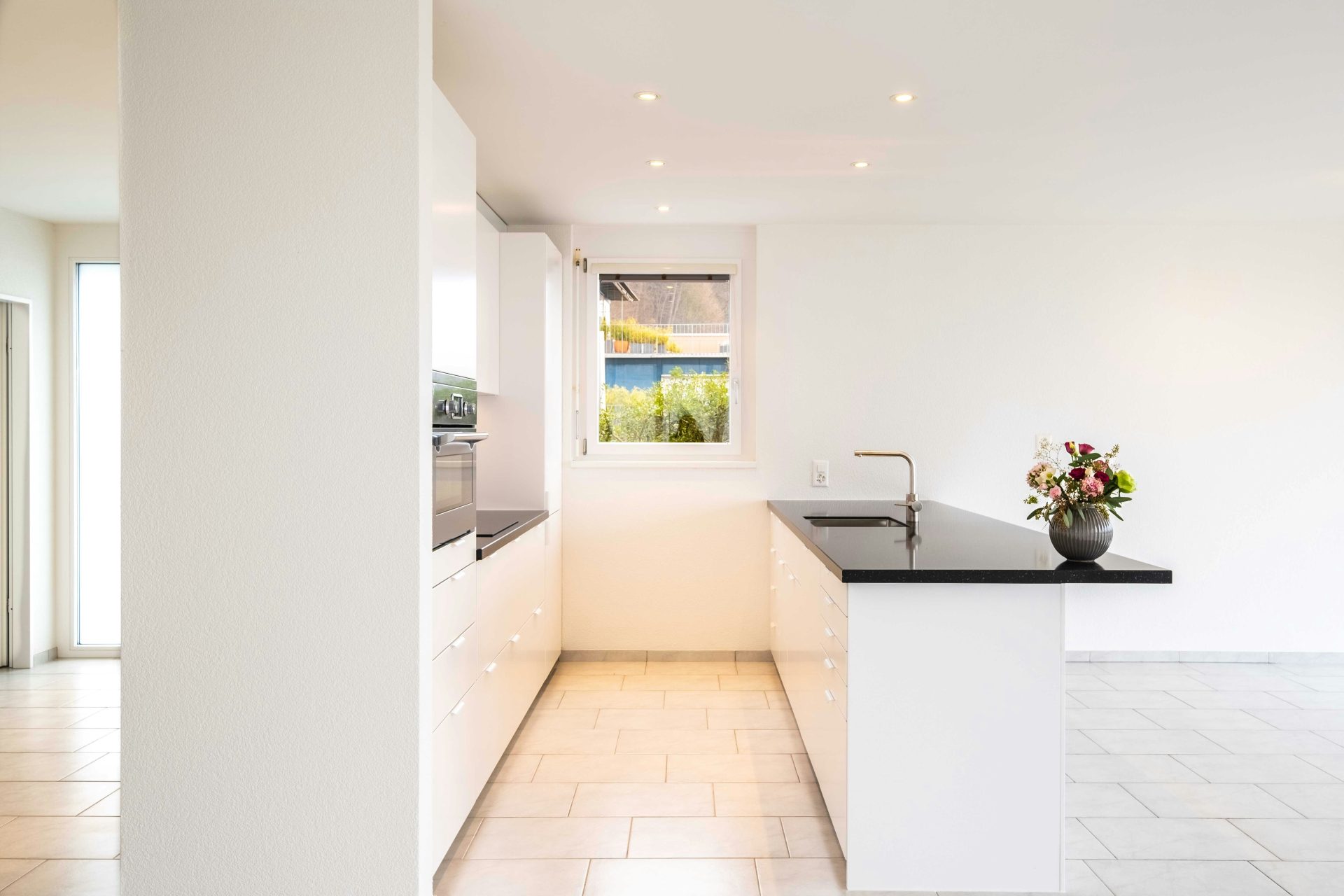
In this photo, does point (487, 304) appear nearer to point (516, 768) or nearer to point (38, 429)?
point (516, 768)

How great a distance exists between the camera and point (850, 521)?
13.6ft

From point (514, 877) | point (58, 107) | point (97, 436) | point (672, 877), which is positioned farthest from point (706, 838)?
point (97, 436)

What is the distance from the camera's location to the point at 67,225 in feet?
15.8

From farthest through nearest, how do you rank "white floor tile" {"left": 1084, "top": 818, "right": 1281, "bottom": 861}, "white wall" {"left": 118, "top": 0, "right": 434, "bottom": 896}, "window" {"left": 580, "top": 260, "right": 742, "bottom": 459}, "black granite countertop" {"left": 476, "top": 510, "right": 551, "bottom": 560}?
1. "window" {"left": 580, "top": 260, "right": 742, "bottom": 459}
2. "black granite countertop" {"left": 476, "top": 510, "right": 551, "bottom": 560}
3. "white floor tile" {"left": 1084, "top": 818, "right": 1281, "bottom": 861}
4. "white wall" {"left": 118, "top": 0, "right": 434, "bottom": 896}

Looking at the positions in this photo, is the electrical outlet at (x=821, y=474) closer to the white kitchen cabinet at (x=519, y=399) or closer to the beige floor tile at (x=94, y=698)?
the white kitchen cabinet at (x=519, y=399)

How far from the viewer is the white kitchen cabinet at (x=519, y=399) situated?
4.21 metres

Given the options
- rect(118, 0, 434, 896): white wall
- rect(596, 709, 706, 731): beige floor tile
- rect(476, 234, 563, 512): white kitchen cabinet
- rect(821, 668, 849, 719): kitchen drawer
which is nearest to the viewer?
rect(118, 0, 434, 896): white wall

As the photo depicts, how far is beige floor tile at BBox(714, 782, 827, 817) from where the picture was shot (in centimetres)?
287

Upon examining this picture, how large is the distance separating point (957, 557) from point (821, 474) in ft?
7.18

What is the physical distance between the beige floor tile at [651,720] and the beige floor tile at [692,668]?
619 mm

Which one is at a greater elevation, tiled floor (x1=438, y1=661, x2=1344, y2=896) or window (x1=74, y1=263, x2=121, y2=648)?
window (x1=74, y1=263, x2=121, y2=648)

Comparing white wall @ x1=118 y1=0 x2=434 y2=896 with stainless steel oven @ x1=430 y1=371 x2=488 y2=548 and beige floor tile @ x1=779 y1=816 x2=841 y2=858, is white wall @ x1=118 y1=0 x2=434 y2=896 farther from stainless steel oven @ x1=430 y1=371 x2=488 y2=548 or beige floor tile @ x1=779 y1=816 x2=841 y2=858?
beige floor tile @ x1=779 y1=816 x2=841 y2=858

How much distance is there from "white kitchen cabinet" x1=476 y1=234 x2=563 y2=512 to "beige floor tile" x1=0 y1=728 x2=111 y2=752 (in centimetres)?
192

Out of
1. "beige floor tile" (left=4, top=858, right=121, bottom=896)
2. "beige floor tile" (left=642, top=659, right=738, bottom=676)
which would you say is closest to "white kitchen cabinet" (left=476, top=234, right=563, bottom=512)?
"beige floor tile" (left=642, top=659, right=738, bottom=676)
